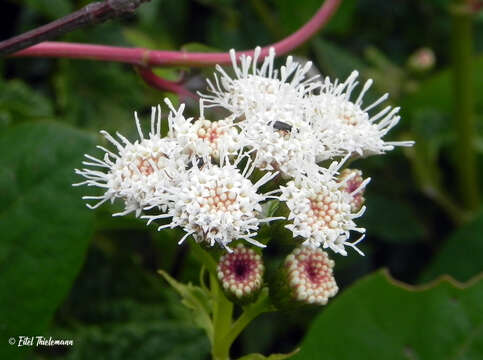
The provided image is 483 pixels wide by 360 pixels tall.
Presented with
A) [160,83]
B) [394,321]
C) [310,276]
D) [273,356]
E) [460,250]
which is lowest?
[460,250]

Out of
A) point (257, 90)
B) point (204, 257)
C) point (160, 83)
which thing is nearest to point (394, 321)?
point (204, 257)

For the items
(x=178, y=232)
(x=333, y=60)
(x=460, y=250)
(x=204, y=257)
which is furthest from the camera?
(x=333, y=60)

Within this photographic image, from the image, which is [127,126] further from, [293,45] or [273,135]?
[273,135]

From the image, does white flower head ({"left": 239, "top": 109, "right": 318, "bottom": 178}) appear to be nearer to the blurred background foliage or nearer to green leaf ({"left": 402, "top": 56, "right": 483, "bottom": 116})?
the blurred background foliage

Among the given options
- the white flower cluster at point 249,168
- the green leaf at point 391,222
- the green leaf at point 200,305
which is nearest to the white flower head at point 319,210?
the white flower cluster at point 249,168

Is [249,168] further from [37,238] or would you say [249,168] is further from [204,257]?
[37,238]

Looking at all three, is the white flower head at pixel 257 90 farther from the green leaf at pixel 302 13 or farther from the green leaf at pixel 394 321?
the green leaf at pixel 302 13

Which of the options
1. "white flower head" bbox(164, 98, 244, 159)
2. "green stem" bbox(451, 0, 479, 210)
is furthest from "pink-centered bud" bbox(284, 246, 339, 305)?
"green stem" bbox(451, 0, 479, 210)

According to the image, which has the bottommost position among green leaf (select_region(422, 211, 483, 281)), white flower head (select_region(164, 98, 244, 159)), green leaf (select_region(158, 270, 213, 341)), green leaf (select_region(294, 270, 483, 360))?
green leaf (select_region(422, 211, 483, 281))
